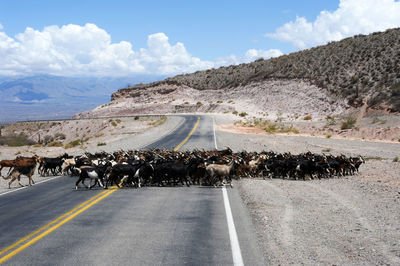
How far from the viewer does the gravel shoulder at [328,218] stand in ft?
24.5

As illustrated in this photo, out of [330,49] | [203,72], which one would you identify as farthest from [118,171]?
[203,72]

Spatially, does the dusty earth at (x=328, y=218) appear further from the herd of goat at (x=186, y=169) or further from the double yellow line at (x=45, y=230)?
the double yellow line at (x=45, y=230)

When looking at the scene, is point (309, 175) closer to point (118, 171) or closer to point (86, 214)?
point (118, 171)

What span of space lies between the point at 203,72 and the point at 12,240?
11527 centimetres

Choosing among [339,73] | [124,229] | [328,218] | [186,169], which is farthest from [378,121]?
[124,229]

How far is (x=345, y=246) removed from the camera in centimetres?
796

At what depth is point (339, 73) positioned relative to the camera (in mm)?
74375

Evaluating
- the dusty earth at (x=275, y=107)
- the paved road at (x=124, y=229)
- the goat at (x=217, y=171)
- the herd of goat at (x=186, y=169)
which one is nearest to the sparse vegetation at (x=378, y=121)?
the dusty earth at (x=275, y=107)

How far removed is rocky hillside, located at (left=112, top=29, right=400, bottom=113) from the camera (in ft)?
196

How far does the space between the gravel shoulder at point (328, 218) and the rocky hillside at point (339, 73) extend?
35694 millimetres

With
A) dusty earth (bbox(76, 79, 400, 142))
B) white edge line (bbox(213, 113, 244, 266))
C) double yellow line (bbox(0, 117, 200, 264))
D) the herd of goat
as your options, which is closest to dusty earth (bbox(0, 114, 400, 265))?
white edge line (bbox(213, 113, 244, 266))

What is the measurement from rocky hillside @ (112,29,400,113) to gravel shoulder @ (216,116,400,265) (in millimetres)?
35694

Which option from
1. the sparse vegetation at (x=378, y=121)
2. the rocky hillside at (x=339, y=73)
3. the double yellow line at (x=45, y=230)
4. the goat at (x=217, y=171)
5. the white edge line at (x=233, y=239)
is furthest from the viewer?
the rocky hillside at (x=339, y=73)

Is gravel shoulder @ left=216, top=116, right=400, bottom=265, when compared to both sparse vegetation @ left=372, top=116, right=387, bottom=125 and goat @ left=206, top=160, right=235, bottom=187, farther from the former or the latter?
sparse vegetation @ left=372, top=116, right=387, bottom=125
